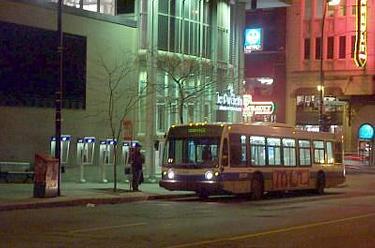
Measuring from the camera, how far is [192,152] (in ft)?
94.0

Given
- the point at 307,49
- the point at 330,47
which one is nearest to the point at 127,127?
the point at 330,47

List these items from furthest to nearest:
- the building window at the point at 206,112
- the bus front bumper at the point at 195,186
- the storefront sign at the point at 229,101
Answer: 1. the storefront sign at the point at 229,101
2. the building window at the point at 206,112
3. the bus front bumper at the point at 195,186

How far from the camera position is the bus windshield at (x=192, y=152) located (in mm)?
28141

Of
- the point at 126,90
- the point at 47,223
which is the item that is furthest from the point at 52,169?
the point at 126,90

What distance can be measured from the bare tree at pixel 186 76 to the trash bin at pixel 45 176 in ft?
43.8

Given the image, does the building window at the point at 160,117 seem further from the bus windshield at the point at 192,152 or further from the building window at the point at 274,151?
the bus windshield at the point at 192,152

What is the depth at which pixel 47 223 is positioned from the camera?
61.4 ft

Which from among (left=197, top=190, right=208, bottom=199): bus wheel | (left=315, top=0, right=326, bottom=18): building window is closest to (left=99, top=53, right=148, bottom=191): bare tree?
(left=197, top=190, right=208, bottom=199): bus wheel

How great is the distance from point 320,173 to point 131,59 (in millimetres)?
11794

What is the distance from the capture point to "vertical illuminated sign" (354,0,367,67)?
6831cm

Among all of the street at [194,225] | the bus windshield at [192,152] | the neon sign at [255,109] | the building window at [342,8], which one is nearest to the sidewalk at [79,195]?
the street at [194,225]

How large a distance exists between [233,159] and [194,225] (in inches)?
397

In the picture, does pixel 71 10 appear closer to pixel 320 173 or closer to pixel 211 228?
pixel 320 173

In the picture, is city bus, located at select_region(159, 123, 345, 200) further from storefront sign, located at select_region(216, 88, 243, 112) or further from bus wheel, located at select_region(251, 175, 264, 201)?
storefront sign, located at select_region(216, 88, 243, 112)
